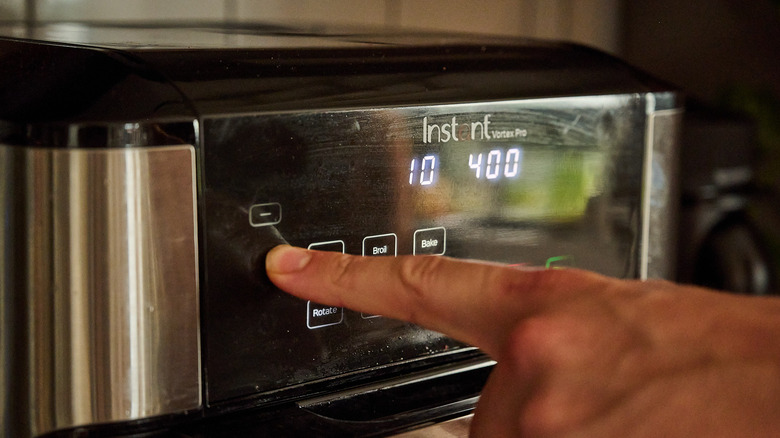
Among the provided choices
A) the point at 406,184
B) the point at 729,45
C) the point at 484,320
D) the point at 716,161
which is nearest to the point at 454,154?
the point at 406,184

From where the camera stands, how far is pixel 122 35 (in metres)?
0.47

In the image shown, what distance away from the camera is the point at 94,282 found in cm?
32

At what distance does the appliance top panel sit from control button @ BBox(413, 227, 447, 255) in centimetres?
6

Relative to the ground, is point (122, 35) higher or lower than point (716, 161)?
higher

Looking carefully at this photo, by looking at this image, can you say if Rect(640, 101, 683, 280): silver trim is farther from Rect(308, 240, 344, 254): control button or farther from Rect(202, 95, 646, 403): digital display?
Rect(308, 240, 344, 254): control button

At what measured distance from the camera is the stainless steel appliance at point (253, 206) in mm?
323

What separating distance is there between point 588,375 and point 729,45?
105 cm

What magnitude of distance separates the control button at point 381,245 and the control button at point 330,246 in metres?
0.01

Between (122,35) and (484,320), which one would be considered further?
(122,35)

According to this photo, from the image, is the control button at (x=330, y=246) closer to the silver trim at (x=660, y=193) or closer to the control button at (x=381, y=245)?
the control button at (x=381, y=245)

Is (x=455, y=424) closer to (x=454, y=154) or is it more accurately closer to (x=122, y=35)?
(x=454, y=154)

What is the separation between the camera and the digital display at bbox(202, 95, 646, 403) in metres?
0.35

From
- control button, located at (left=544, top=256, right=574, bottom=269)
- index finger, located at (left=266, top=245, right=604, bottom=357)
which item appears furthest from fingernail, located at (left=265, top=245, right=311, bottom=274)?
control button, located at (left=544, top=256, right=574, bottom=269)

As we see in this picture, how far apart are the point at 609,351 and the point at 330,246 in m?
0.16
